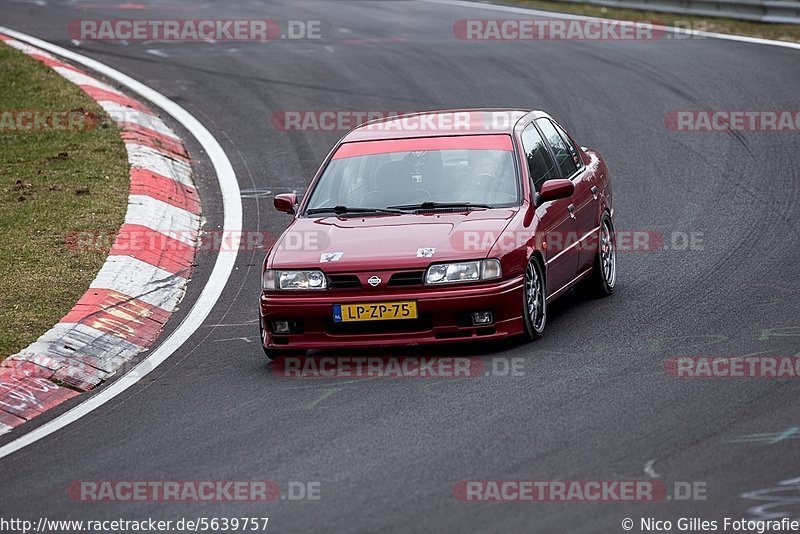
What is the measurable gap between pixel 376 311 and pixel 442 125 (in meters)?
2.16

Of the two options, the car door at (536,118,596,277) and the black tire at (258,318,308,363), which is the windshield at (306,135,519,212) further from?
the black tire at (258,318,308,363)

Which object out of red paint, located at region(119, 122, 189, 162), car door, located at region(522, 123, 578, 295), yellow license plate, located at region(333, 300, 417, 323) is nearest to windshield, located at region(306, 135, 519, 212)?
car door, located at region(522, 123, 578, 295)

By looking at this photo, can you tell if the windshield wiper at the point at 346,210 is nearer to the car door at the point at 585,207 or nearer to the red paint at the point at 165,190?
the car door at the point at 585,207

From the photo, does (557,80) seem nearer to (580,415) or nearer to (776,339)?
(776,339)

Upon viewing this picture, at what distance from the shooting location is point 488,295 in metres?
8.81

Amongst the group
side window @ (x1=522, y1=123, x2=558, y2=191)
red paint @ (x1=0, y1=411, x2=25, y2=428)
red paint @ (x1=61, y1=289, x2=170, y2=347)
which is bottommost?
red paint @ (x1=0, y1=411, x2=25, y2=428)

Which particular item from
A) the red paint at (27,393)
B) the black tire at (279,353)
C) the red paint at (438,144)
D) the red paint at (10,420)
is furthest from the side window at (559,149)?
the red paint at (10,420)

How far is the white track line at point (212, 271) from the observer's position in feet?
27.2

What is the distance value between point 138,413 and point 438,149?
307cm

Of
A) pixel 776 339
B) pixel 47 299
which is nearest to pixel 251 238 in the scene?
pixel 47 299

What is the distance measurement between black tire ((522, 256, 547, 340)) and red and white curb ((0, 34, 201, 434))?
9.11ft

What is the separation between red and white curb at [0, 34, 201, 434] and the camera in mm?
8945

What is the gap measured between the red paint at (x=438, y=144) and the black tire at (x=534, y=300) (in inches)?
43.9

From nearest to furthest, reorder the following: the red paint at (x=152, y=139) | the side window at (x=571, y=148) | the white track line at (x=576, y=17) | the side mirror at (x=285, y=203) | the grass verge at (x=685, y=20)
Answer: the side mirror at (x=285, y=203)
the side window at (x=571, y=148)
the red paint at (x=152, y=139)
the white track line at (x=576, y=17)
the grass verge at (x=685, y=20)
